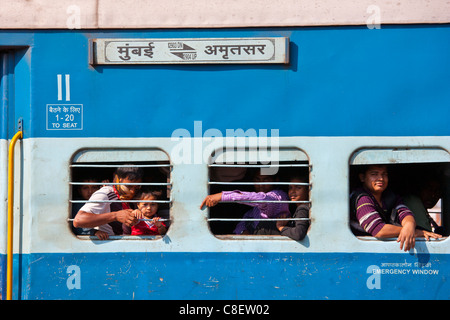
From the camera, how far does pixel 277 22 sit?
10.9 feet

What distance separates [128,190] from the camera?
11.3 feet

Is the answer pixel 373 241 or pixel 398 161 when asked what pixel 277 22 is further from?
pixel 373 241

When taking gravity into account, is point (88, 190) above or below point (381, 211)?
above

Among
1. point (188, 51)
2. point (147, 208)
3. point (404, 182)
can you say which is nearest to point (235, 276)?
point (147, 208)

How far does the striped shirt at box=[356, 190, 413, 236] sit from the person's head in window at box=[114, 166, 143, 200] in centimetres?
131

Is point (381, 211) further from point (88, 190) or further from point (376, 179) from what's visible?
point (88, 190)

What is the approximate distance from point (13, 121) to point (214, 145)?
123 cm

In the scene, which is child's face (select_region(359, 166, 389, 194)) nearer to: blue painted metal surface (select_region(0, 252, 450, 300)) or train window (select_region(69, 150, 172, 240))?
blue painted metal surface (select_region(0, 252, 450, 300))

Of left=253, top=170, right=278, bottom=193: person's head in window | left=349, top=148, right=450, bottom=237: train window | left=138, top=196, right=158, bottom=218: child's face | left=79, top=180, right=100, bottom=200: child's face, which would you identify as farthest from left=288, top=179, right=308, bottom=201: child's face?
left=79, top=180, right=100, bottom=200: child's face

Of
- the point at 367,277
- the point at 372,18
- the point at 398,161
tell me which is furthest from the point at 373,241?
the point at 372,18

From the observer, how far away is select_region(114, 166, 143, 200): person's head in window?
11.1 ft

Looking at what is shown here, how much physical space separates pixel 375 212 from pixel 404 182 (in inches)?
32.2

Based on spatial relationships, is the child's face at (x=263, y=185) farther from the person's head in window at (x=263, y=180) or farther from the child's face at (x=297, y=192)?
the child's face at (x=297, y=192)

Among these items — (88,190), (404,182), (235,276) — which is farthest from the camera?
(404,182)
